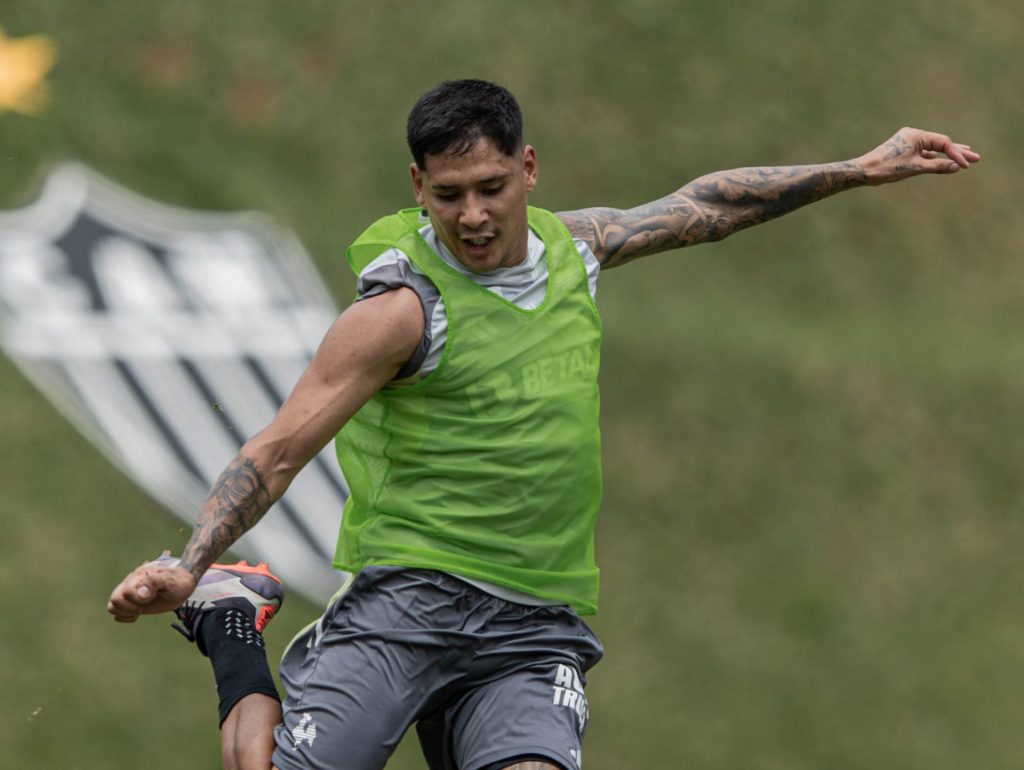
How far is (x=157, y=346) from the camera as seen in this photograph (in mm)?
6195

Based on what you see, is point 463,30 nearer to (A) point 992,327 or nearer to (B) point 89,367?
(B) point 89,367

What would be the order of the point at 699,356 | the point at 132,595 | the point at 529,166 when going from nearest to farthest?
the point at 132,595 < the point at 529,166 < the point at 699,356

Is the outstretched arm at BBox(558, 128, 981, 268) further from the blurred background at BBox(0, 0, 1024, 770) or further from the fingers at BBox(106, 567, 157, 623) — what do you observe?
the blurred background at BBox(0, 0, 1024, 770)

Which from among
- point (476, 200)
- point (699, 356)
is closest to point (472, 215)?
point (476, 200)

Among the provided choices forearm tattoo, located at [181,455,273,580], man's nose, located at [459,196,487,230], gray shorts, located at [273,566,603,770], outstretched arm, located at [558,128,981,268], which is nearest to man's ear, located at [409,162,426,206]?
man's nose, located at [459,196,487,230]

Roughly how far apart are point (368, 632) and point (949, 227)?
12.1 feet

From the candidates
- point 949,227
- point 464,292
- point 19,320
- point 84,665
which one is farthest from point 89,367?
point 949,227

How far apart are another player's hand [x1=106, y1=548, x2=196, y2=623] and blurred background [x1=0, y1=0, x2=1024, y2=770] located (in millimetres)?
2626

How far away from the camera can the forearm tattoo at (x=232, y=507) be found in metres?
3.77

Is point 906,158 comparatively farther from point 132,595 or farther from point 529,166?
point 132,595

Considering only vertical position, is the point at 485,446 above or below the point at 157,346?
below

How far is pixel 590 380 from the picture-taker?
4078 mm

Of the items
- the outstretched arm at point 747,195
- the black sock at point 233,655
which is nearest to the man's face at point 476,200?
the outstretched arm at point 747,195

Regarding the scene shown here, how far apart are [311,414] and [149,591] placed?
1.64 ft
